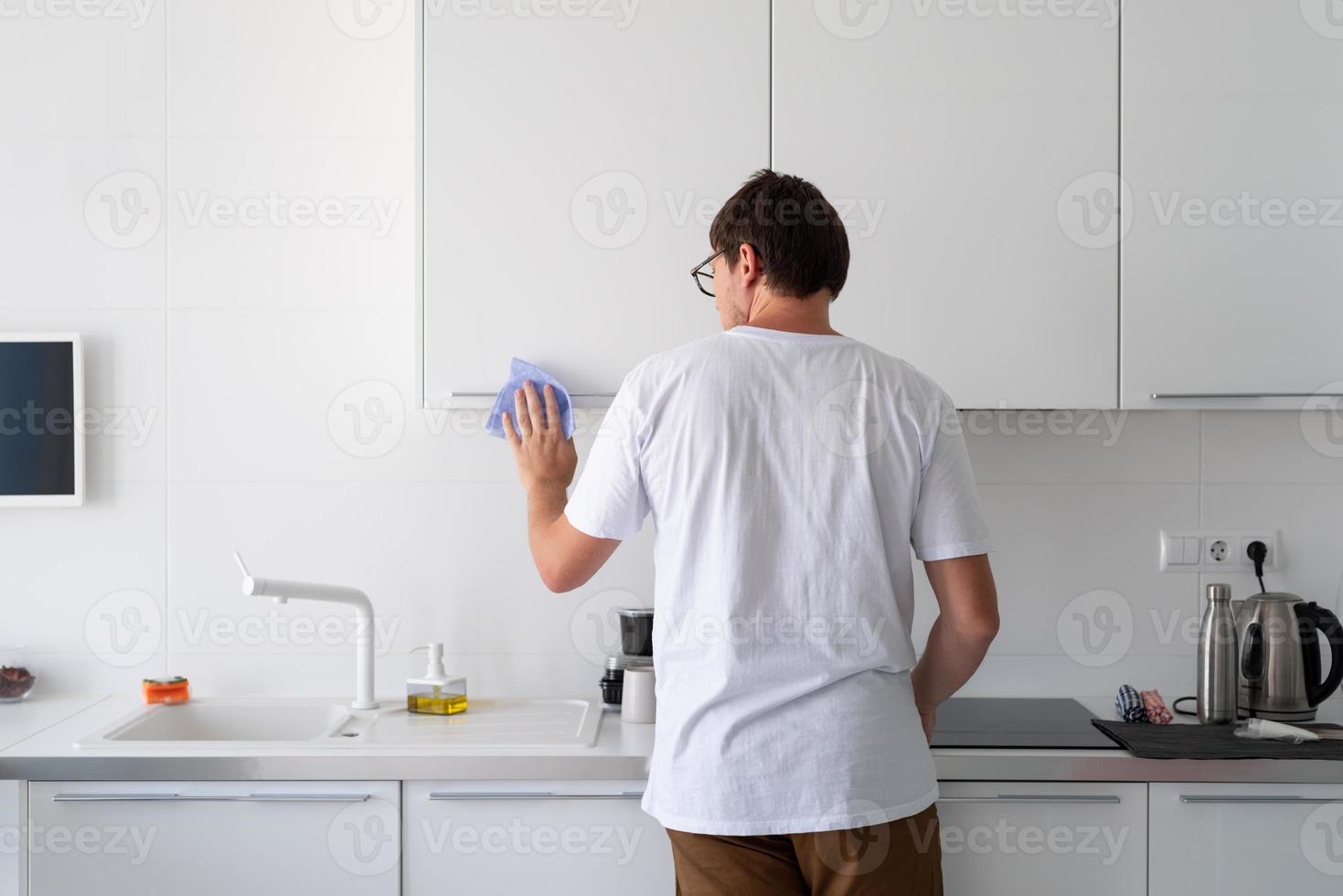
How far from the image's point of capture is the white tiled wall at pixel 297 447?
219 centimetres

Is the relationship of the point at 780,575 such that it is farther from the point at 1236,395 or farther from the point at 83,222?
the point at 83,222

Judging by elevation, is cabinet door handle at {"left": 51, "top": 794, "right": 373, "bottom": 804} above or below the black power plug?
below

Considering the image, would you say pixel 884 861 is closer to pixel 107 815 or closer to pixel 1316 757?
pixel 1316 757

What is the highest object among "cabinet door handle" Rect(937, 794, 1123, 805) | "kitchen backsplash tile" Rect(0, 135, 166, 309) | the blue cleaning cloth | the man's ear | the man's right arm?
"kitchen backsplash tile" Rect(0, 135, 166, 309)

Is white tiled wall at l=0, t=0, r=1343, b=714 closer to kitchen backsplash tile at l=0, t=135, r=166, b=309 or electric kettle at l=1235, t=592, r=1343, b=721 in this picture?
kitchen backsplash tile at l=0, t=135, r=166, b=309

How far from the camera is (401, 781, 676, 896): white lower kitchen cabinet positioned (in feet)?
5.57

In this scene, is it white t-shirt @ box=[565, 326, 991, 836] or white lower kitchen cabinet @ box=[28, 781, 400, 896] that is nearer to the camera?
white t-shirt @ box=[565, 326, 991, 836]

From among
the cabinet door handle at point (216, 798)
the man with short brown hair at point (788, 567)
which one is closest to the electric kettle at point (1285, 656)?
the man with short brown hair at point (788, 567)

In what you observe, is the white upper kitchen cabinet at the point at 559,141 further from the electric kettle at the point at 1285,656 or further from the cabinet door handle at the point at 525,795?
the electric kettle at the point at 1285,656

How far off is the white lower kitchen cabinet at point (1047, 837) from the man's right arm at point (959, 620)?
0.94 ft

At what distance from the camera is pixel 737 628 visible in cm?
129

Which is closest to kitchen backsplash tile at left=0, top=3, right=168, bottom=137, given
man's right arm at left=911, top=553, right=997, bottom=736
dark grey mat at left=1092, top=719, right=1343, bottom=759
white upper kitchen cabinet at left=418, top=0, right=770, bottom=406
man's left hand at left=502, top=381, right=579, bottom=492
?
white upper kitchen cabinet at left=418, top=0, right=770, bottom=406

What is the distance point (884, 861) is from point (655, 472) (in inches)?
21.9

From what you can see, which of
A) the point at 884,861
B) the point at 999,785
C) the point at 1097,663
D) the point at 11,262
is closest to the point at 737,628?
the point at 884,861
